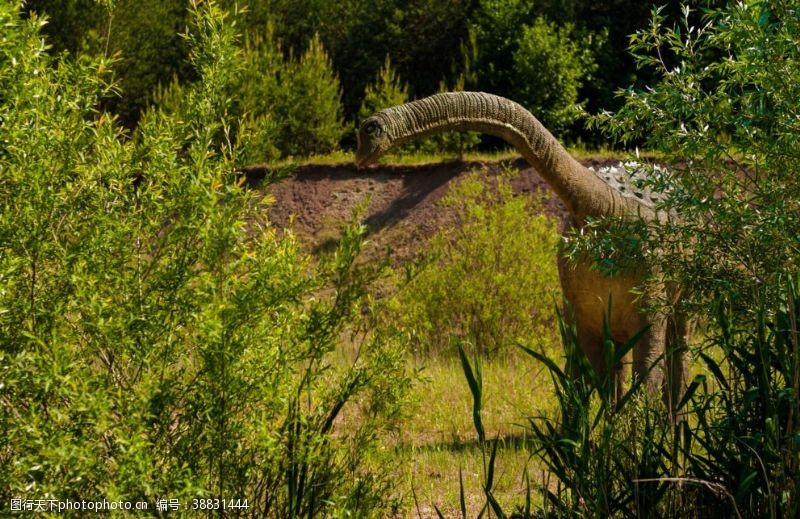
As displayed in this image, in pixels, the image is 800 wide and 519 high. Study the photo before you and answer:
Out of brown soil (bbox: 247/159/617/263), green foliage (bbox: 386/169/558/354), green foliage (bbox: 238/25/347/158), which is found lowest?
green foliage (bbox: 386/169/558/354)

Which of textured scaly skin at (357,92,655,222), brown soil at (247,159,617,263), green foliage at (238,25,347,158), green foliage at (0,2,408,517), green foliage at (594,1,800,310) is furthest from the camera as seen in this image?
green foliage at (238,25,347,158)

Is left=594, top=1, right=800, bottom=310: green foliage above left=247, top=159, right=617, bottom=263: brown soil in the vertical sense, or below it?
below

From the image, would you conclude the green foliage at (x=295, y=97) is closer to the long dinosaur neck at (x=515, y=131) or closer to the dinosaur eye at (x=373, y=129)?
the long dinosaur neck at (x=515, y=131)

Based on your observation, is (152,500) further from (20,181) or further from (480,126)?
(480,126)

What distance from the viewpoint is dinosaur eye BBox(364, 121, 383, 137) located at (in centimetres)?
501

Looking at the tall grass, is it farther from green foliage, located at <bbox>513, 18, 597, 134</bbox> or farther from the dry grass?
green foliage, located at <bbox>513, 18, 597, 134</bbox>

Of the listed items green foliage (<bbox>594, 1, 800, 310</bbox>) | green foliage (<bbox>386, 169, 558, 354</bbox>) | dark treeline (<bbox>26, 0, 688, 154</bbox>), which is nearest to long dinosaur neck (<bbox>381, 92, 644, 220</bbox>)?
green foliage (<bbox>594, 1, 800, 310</bbox>)

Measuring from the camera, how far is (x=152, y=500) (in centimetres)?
371

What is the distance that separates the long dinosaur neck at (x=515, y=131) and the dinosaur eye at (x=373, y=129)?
5cm

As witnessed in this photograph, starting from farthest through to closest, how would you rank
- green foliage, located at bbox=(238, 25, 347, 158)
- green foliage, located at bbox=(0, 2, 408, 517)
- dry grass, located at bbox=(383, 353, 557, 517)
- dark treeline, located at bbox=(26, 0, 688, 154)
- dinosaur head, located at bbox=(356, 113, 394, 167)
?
green foliage, located at bbox=(238, 25, 347, 158) → dark treeline, located at bbox=(26, 0, 688, 154) → dry grass, located at bbox=(383, 353, 557, 517) → dinosaur head, located at bbox=(356, 113, 394, 167) → green foliage, located at bbox=(0, 2, 408, 517)

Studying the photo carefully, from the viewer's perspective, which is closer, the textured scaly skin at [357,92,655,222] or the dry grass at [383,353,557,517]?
the textured scaly skin at [357,92,655,222]

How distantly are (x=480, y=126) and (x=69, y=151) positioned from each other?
209cm

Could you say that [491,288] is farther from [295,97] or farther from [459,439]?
[295,97]

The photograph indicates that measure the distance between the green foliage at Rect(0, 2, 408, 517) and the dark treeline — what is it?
12.7 meters
